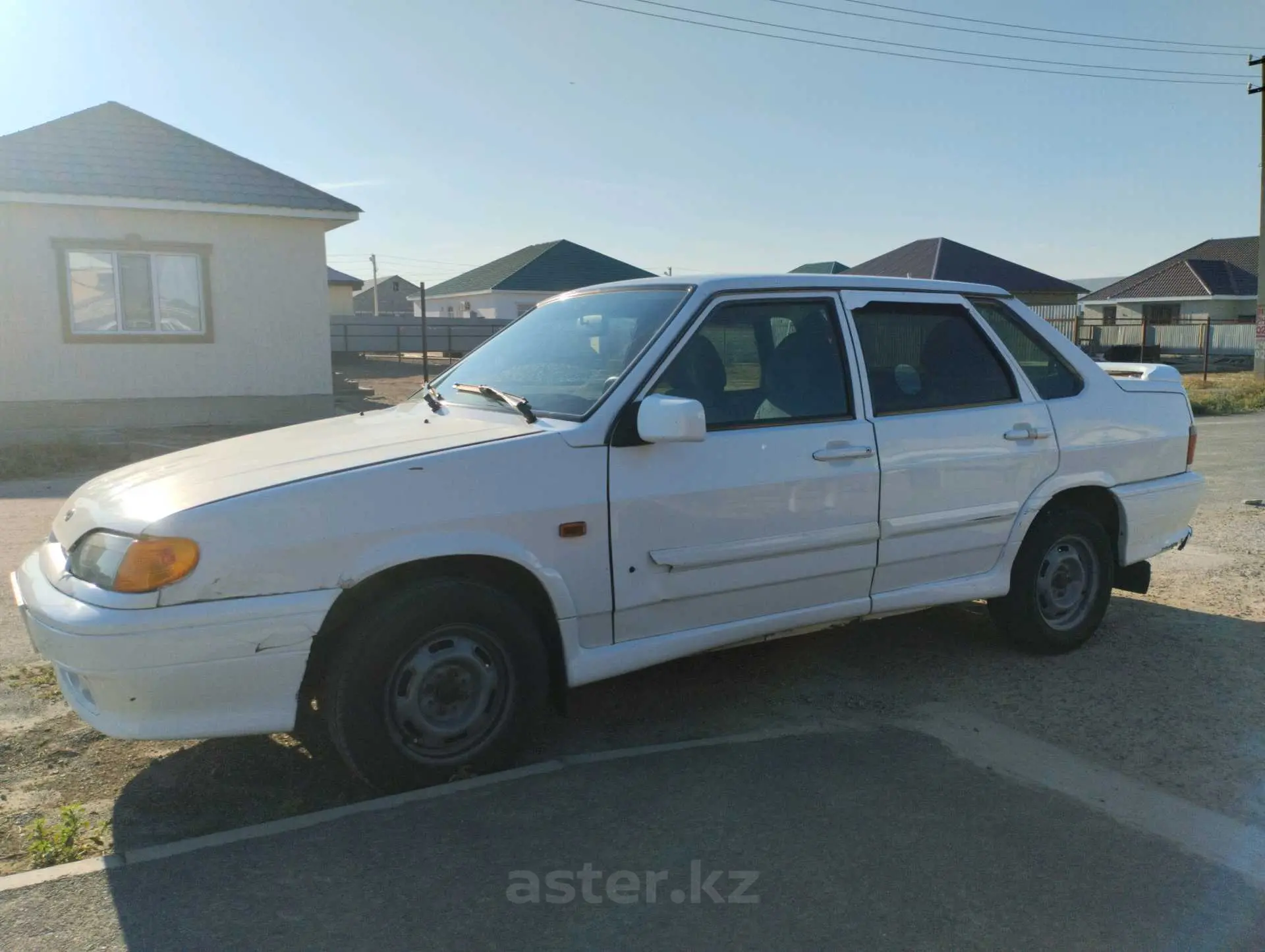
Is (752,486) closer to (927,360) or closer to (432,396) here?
(927,360)

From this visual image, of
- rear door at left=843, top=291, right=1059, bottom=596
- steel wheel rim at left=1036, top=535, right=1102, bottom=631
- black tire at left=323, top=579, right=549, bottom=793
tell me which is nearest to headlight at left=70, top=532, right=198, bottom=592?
black tire at left=323, top=579, right=549, bottom=793

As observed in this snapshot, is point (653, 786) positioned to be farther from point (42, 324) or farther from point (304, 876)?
point (42, 324)

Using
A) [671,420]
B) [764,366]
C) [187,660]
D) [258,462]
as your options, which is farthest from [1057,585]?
[187,660]

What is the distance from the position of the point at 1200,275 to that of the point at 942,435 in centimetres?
5222

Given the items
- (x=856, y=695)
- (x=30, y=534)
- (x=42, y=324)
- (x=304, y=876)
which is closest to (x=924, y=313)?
(x=856, y=695)

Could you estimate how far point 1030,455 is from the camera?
4.80 metres

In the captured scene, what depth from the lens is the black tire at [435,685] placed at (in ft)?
11.0

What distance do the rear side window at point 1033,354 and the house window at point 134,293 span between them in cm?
1326

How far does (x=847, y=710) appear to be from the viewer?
4410 mm

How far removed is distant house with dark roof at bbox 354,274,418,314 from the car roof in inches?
3066

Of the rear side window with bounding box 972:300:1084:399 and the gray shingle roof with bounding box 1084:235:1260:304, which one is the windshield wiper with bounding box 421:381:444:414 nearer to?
the rear side window with bounding box 972:300:1084:399

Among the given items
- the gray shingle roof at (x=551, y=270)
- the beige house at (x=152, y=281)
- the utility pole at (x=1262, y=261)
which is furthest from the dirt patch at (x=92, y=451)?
the gray shingle roof at (x=551, y=270)

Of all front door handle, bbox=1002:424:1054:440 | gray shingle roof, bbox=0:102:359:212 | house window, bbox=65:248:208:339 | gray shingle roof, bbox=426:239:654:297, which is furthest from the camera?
gray shingle roof, bbox=426:239:654:297

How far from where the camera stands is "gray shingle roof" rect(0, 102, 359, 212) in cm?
1429
